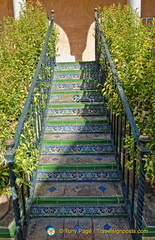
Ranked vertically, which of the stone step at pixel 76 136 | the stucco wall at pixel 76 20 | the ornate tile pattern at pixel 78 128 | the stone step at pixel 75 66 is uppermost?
the stucco wall at pixel 76 20

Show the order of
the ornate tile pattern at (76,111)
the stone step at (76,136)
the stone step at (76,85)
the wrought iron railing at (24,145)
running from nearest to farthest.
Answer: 1. the wrought iron railing at (24,145)
2. the stone step at (76,136)
3. the ornate tile pattern at (76,111)
4. the stone step at (76,85)

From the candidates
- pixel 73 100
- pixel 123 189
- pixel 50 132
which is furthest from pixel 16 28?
pixel 123 189

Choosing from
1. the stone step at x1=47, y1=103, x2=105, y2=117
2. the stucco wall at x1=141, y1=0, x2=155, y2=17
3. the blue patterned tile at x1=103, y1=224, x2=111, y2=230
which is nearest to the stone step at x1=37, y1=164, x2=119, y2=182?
the blue patterned tile at x1=103, y1=224, x2=111, y2=230

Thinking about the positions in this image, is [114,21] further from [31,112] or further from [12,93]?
[31,112]

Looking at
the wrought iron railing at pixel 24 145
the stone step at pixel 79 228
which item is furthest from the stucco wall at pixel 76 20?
the stone step at pixel 79 228

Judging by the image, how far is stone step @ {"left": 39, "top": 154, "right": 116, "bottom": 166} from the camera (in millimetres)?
4098

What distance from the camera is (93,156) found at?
4293mm

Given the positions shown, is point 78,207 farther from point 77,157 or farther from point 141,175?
point 141,175

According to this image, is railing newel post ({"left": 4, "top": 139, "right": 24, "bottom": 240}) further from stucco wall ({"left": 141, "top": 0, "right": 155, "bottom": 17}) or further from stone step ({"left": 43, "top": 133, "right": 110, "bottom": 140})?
stucco wall ({"left": 141, "top": 0, "right": 155, "bottom": 17})

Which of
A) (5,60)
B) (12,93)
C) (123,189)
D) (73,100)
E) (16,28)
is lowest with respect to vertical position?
(123,189)

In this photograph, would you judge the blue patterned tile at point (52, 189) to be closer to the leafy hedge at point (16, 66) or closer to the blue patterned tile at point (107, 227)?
the leafy hedge at point (16, 66)

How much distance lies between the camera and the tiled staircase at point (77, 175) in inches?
126

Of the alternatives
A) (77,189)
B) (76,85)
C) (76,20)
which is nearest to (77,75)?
(76,85)

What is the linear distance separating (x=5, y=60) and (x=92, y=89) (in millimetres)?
2037
